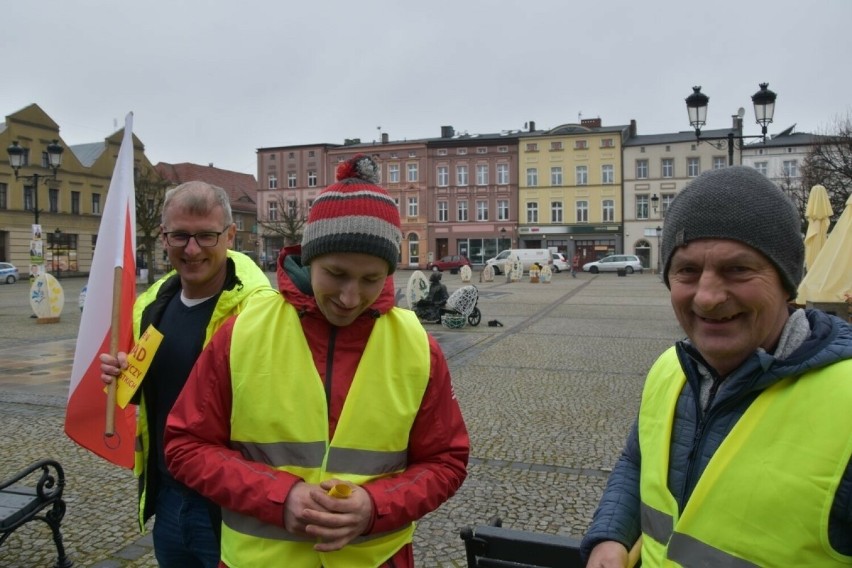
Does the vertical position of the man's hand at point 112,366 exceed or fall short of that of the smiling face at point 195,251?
it falls short

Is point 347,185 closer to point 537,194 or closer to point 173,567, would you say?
point 173,567

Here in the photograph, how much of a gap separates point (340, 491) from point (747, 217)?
43.5 inches

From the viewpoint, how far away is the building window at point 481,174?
2093 inches

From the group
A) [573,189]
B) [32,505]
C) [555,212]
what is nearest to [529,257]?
[555,212]

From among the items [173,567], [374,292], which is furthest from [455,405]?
[173,567]

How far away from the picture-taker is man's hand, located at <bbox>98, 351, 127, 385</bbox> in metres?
2.24

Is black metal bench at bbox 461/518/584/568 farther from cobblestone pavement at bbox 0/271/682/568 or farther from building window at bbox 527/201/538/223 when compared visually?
building window at bbox 527/201/538/223

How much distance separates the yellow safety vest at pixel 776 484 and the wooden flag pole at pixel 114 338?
5.75ft

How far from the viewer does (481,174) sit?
2100 inches

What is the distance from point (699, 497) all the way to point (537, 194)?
5182 centimetres

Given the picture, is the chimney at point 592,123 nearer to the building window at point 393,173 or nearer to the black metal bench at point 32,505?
the building window at point 393,173

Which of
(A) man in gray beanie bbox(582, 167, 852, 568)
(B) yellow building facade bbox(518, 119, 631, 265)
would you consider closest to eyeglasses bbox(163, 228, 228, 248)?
(A) man in gray beanie bbox(582, 167, 852, 568)

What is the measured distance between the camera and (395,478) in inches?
65.4

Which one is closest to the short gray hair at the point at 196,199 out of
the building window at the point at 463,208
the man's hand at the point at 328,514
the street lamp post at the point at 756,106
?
the man's hand at the point at 328,514
